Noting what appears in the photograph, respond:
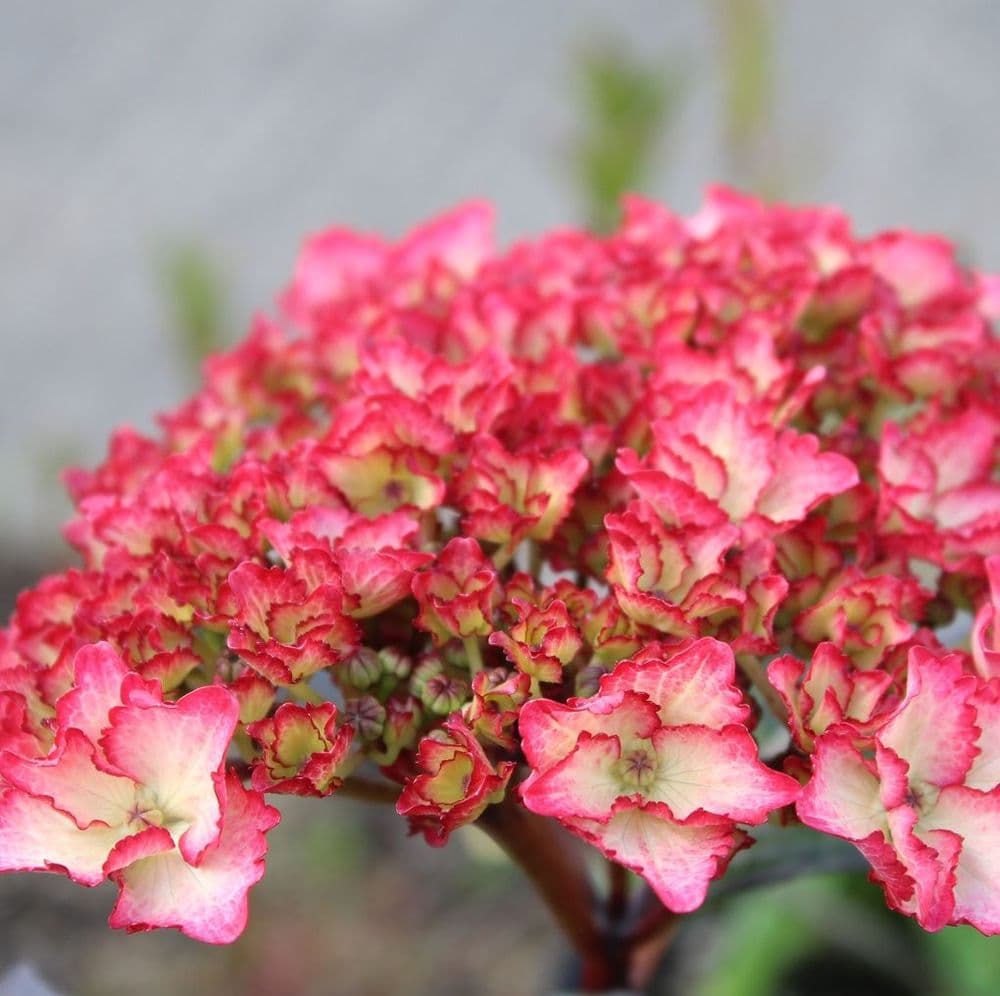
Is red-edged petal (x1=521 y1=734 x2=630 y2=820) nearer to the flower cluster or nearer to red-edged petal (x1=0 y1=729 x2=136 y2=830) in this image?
the flower cluster

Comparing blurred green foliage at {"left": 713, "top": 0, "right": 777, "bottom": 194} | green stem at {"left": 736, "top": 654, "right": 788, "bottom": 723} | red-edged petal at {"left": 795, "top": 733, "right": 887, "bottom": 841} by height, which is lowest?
red-edged petal at {"left": 795, "top": 733, "right": 887, "bottom": 841}

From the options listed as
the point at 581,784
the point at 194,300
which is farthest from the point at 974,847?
the point at 194,300

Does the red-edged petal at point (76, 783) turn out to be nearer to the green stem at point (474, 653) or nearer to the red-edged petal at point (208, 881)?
the red-edged petal at point (208, 881)

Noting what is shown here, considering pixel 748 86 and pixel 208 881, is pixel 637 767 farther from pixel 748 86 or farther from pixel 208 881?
pixel 748 86

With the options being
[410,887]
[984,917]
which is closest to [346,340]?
[984,917]

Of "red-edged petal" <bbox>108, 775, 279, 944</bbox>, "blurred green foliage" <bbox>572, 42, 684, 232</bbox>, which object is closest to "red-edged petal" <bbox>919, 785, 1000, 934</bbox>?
"red-edged petal" <bbox>108, 775, 279, 944</bbox>
